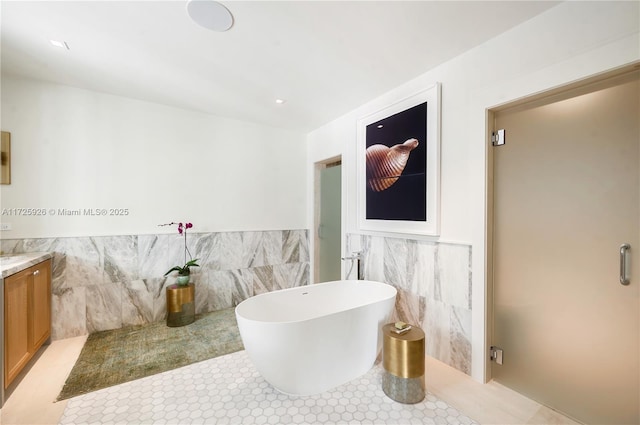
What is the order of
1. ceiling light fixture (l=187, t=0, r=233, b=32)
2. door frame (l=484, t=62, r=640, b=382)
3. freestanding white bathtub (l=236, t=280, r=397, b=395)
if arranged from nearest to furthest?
Answer: 1. ceiling light fixture (l=187, t=0, r=233, b=32)
2. freestanding white bathtub (l=236, t=280, r=397, b=395)
3. door frame (l=484, t=62, r=640, b=382)

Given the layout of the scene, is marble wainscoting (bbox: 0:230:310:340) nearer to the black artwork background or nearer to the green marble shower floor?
the green marble shower floor

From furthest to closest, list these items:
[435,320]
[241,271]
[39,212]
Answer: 1. [241,271]
2. [39,212]
3. [435,320]

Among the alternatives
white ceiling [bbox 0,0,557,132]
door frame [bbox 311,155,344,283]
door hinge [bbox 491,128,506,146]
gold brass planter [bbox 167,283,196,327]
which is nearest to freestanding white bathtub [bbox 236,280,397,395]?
gold brass planter [bbox 167,283,196,327]

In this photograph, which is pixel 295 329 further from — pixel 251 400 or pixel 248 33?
pixel 248 33

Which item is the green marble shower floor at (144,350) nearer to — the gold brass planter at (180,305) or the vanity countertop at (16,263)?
the gold brass planter at (180,305)

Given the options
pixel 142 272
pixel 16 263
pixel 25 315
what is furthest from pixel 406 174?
pixel 25 315

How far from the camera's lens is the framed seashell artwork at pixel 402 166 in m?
2.21

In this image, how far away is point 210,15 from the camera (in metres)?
1.63

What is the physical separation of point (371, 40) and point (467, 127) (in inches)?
37.9

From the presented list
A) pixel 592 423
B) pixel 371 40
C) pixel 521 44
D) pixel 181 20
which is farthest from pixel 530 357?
pixel 181 20

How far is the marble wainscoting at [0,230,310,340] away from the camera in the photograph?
8.42 feet

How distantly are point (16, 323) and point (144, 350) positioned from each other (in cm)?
88

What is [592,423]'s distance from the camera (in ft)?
4.92

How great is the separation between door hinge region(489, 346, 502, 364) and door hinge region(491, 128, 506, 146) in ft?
4.88
